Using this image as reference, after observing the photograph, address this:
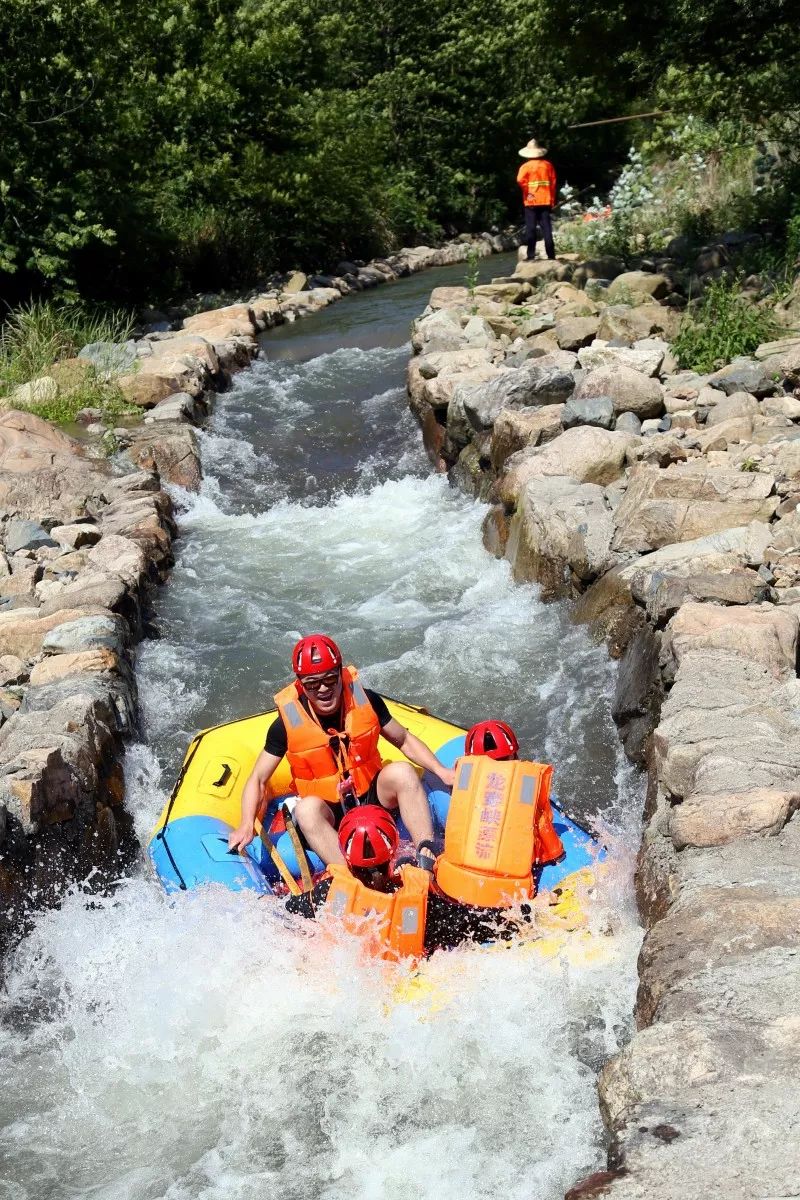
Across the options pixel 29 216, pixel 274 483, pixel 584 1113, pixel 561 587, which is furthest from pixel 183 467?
pixel 584 1113

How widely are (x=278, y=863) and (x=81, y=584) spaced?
2973 millimetres

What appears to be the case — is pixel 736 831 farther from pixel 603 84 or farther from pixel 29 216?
pixel 29 216

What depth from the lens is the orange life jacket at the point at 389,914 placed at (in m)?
3.82

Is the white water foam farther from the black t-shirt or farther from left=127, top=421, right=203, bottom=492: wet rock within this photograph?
left=127, top=421, right=203, bottom=492: wet rock

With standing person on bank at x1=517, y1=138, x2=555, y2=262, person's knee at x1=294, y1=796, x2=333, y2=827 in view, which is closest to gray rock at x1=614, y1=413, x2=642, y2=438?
person's knee at x1=294, y1=796, x2=333, y2=827

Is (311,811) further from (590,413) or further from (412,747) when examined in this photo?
(590,413)

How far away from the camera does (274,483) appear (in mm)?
9539

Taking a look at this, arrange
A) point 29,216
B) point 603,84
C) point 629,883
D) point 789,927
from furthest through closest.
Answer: point 29,216, point 603,84, point 629,883, point 789,927

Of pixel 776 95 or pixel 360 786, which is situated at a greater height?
pixel 776 95

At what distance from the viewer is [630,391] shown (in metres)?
7.64

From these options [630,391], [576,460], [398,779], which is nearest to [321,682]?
[398,779]

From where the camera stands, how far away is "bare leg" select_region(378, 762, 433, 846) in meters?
4.44

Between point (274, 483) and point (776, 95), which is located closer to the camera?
point (274, 483)

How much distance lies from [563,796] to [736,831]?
6.07ft
